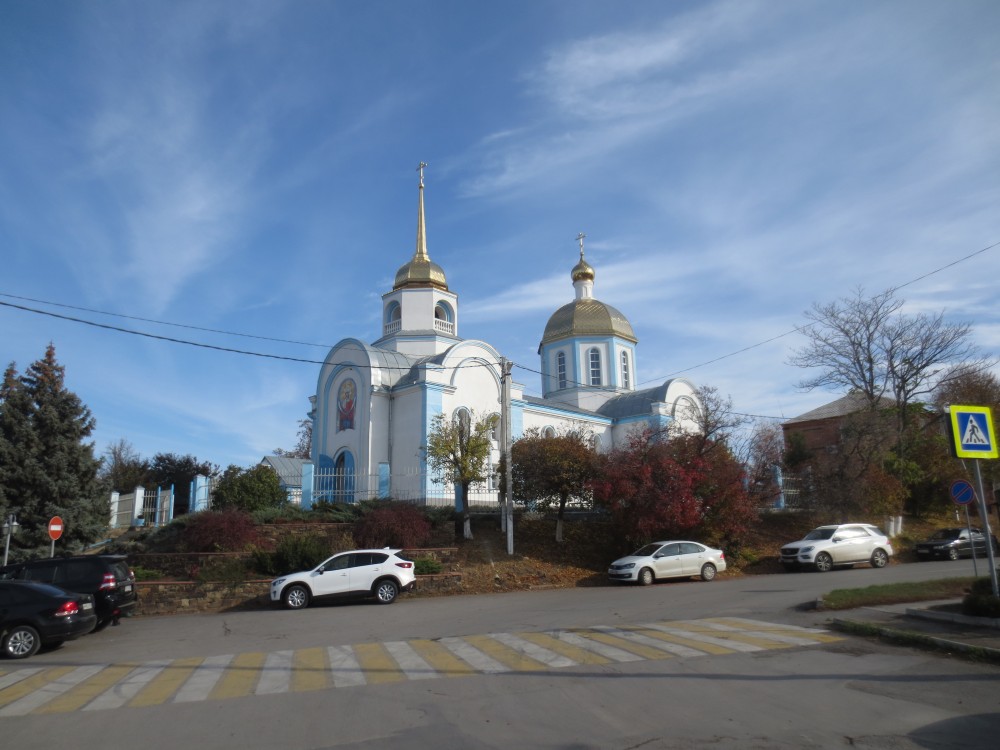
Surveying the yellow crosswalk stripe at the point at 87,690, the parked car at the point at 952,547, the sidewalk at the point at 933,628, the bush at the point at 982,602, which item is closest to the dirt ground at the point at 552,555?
the parked car at the point at 952,547

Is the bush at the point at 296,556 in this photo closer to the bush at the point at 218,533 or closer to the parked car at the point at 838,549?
the bush at the point at 218,533

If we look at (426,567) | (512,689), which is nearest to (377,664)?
(512,689)

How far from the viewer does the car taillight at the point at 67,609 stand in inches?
436

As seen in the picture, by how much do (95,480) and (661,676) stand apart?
73.1 ft

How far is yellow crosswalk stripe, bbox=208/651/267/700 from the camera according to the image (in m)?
7.76

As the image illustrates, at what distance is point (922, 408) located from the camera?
3180 cm

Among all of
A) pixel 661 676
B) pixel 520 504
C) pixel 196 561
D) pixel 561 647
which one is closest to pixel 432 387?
pixel 520 504

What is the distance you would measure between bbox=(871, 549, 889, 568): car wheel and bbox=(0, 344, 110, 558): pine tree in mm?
25299

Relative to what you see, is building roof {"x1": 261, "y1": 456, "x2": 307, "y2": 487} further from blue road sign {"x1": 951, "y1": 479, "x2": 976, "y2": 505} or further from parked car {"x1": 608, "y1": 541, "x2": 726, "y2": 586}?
blue road sign {"x1": 951, "y1": 479, "x2": 976, "y2": 505}

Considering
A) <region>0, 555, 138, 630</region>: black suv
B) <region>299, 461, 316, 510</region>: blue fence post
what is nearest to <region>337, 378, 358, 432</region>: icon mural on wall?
<region>299, 461, 316, 510</region>: blue fence post

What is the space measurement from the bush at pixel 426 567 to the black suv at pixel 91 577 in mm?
7124

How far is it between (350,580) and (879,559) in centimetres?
1666

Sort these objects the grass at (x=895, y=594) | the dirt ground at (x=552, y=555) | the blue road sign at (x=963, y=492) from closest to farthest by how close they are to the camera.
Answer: the grass at (x=895, y=594), the blue road sign at (x=963, y=492), the dirt ground at (x=552, y=555)

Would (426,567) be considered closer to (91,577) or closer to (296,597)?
(296,597)
